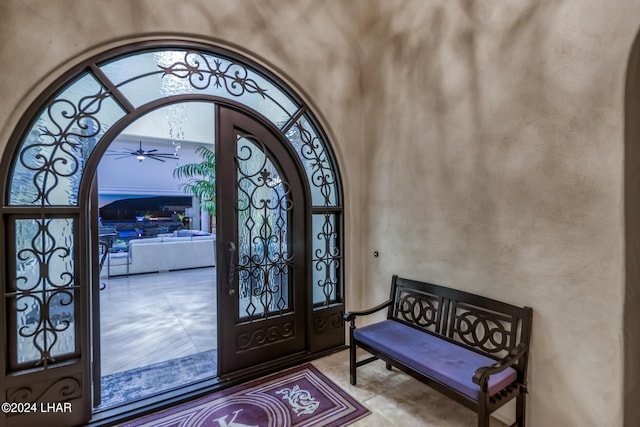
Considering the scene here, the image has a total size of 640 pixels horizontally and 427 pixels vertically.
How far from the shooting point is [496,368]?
1.77 meters

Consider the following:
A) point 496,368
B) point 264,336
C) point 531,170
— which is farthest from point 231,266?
point 531,170

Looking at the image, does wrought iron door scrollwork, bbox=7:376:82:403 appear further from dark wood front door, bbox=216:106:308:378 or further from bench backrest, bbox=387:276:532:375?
bench backrest, bbox=387:276:532:375

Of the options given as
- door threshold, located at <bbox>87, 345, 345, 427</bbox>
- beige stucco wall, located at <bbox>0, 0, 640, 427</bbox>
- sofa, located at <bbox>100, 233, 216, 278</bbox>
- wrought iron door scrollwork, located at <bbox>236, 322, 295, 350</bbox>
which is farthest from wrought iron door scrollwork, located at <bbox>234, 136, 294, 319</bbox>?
sofa, located at <bbox>100, 233, 216, 278</bbox>

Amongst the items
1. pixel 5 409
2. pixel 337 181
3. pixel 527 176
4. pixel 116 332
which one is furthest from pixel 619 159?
pixel 116 332

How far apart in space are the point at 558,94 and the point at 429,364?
1907mm

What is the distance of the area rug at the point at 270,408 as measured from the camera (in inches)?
86.2

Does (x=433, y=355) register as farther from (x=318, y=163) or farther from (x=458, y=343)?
(x=318, y=163)

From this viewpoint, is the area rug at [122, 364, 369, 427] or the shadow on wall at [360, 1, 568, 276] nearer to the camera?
the shadow on wall at [360, 1, 568, 276]

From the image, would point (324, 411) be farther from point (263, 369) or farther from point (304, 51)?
point (304, 51)

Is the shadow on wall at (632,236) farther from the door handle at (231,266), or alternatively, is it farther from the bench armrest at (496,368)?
the door handle at (231,266)

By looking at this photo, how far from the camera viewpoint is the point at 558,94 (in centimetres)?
189

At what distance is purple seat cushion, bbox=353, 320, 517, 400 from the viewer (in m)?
1.87

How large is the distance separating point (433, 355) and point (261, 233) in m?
1.76

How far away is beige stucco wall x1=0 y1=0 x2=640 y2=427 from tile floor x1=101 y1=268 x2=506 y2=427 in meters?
0.70
